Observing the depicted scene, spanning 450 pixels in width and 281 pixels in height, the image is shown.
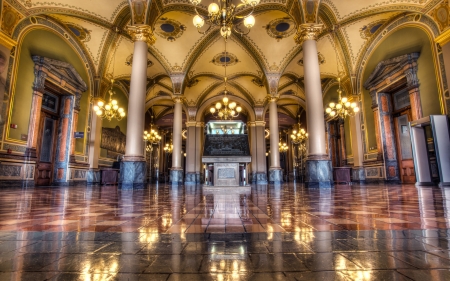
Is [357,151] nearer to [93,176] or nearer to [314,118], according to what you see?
[314,118]

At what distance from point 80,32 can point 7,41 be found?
3607 millimetres

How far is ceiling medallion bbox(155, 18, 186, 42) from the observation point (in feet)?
36.8

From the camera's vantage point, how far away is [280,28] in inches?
465

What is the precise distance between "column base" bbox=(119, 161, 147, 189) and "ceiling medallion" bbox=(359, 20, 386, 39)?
11.3m

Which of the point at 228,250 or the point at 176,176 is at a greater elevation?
the point at 176,176

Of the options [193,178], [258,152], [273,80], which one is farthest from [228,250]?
[258,152]

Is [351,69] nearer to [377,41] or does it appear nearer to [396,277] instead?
[377,41]

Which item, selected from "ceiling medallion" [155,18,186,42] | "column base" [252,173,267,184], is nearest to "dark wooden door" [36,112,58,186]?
"ceiling medallion" [155,18,186,42]

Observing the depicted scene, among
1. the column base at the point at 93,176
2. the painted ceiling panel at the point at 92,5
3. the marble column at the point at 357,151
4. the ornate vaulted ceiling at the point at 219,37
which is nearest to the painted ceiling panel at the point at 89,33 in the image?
the ornate vaulted ceiling at the point at 219,37

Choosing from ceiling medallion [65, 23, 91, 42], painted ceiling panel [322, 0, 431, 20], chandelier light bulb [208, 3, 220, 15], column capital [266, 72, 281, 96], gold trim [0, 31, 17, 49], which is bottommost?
chandelier light bulb [208, 3, 220, 15]

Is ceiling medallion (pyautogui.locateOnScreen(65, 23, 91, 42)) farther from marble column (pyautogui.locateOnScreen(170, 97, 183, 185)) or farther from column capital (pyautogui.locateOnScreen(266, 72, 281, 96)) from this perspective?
column capital (pyautogui.locateOnScreen(266, 72, 281, 96))

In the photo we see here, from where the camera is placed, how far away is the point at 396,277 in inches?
30.8

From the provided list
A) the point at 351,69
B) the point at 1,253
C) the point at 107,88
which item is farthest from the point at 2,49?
the point at 351,69

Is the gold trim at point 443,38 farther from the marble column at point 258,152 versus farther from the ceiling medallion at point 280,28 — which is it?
the marble column at point 258,152
